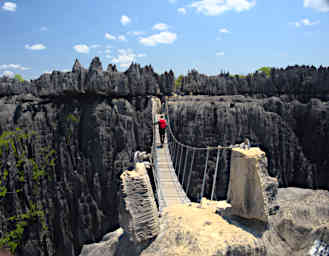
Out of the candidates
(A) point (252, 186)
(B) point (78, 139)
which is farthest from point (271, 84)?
(A) point (252, 186)

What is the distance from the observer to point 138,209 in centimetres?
307

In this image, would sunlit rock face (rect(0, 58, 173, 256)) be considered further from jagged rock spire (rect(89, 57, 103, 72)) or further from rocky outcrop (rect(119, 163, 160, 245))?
rocky outcrop (rect(119, 163, 160, 245))

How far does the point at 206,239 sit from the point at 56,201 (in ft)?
33.9

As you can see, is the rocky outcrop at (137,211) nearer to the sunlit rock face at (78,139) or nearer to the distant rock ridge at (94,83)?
the sunlit rock face at (78,139)

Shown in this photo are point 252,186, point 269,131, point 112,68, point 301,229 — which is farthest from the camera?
point 112,68

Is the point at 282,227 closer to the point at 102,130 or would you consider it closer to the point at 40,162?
the point at 102,130

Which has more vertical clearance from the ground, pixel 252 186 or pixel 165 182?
pixel 252 186

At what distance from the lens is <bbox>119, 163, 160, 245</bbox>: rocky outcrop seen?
301 centimetres

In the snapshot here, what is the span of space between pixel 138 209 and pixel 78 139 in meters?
10.1

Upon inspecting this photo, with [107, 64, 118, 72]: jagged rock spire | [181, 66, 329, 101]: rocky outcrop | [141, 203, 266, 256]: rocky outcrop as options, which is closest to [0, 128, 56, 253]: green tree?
[107, 64, 118, 72]: jagged rock spire

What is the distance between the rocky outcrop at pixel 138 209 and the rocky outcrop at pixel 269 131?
7.92m

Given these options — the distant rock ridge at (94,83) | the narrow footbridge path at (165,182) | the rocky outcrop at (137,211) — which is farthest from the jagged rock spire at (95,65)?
the rocky outcrop at (137,211)

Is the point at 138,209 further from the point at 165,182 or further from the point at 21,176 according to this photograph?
the point at 21,176

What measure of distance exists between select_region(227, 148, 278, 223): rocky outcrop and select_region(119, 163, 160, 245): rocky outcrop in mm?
1039
